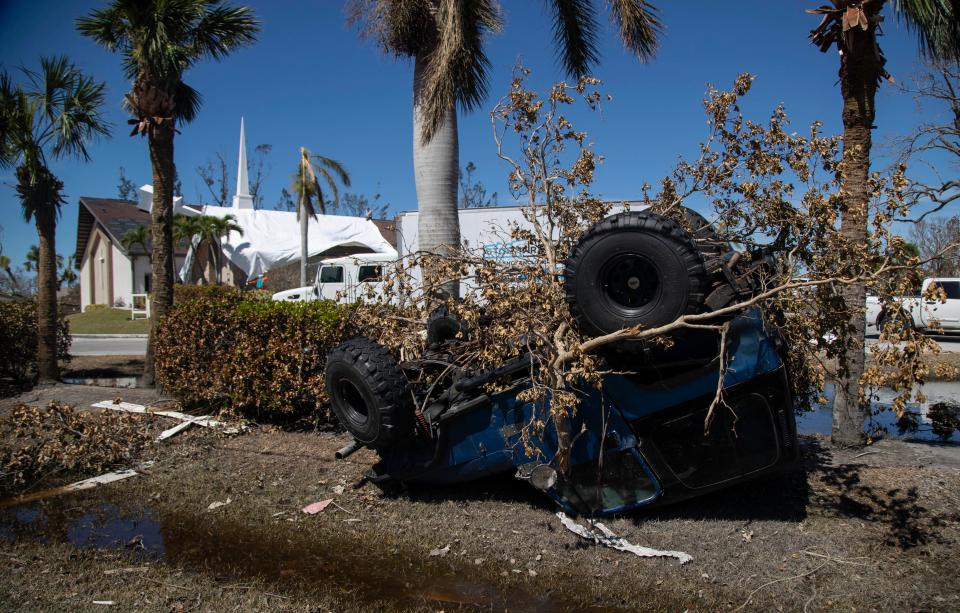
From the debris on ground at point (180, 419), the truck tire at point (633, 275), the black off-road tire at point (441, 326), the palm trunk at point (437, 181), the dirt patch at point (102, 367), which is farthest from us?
the dirt patch at point (102, 367)

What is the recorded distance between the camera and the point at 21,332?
11922 mm

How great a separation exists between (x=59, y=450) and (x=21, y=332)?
6827 millimetres

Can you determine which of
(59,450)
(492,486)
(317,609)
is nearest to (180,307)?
(59,450)

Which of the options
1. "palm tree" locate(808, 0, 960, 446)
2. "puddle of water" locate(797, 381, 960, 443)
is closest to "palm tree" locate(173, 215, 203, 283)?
"puddle of water" locate(797, 381, 960, 443)

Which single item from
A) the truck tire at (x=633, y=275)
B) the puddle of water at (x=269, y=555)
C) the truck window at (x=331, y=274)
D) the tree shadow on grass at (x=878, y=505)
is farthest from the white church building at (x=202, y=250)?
the truck tire at (x=633, y=275)

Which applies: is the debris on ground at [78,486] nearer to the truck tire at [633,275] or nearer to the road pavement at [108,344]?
the truck tire at [633,275]

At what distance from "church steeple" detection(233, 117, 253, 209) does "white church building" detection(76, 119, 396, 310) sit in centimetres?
714

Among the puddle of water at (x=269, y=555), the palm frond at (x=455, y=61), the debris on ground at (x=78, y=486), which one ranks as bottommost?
the puddle of water at (x=269, y=555)

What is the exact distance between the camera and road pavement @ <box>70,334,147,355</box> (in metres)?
18.9

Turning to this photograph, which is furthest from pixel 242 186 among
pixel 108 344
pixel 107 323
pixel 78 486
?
pixel 78 486

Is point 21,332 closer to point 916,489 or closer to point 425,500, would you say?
point 425,500

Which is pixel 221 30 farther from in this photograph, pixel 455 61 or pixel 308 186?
pixel 308 186

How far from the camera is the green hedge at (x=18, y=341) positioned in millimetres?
11727

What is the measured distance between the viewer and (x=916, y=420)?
720cm
